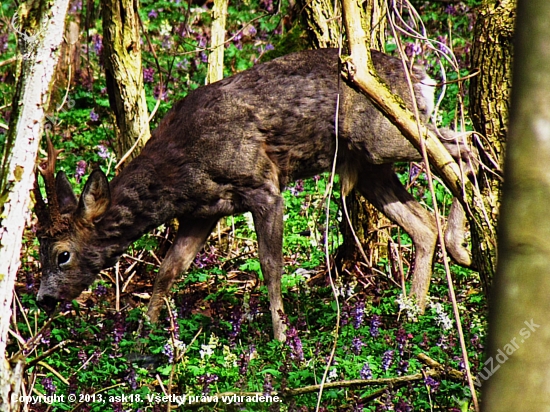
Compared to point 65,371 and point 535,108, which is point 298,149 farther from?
point 535,108

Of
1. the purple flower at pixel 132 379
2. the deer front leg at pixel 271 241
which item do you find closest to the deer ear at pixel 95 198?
the deer front leg at pixel 271 241

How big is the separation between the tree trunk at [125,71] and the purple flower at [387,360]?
3.51 meters

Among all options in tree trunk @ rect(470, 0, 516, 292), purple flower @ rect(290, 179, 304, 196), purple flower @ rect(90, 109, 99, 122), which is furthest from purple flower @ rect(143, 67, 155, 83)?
tree trunk @ rect(470, 0, 516, 292)

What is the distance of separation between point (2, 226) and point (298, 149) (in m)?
4.10

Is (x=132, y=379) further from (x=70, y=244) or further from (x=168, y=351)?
(x=70, y=244)

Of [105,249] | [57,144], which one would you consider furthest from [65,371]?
[57,144]

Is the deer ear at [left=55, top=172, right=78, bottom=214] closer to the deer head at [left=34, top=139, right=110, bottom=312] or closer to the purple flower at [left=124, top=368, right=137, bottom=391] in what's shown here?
the deer head at [left=34, top=139, right=110, bottom=312]

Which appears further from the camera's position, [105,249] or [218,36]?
[218,36]

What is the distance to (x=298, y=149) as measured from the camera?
704 cm

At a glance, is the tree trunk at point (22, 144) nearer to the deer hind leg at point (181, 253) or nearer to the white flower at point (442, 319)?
the white flower at point (442, 319)

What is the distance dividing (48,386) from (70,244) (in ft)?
6.74

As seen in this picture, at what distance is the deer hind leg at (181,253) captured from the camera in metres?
7.36

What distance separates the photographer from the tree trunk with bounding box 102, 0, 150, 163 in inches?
313

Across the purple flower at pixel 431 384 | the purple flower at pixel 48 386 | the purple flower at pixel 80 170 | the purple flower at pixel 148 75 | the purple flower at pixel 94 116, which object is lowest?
the purple flower at pixel 48 386
